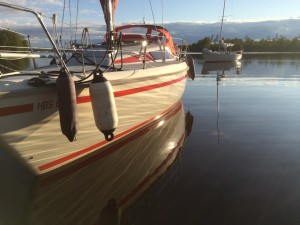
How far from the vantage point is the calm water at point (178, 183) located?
4391mm

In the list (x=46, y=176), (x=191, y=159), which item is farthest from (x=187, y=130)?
(x=46, y=176)

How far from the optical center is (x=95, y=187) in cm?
525

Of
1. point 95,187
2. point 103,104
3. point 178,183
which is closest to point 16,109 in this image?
point 103,104

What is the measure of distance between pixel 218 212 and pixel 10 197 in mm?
2936

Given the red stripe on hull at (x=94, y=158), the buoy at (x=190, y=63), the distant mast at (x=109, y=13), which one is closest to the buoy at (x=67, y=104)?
the red stripe on hull at (x=94, y=158)

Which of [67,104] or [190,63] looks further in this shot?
[190,63]

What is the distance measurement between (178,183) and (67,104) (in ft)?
6.82

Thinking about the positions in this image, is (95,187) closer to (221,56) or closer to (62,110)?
(62,110)

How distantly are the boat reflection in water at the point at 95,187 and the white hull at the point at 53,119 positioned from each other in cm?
29

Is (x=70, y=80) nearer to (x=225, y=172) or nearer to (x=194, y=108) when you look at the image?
(x=225, y=172)

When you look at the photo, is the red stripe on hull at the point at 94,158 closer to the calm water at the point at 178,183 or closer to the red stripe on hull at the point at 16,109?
the calm water at the point at 178,183

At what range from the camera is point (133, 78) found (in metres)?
6.52

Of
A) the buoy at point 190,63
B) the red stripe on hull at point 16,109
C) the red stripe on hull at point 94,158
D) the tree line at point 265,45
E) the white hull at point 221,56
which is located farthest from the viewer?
the tree line at point 265,45

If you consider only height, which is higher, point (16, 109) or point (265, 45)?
point (16, 109)
